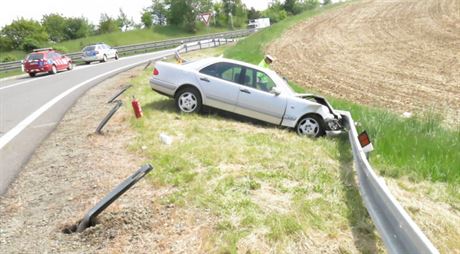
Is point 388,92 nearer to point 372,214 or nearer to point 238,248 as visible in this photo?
point 372,214

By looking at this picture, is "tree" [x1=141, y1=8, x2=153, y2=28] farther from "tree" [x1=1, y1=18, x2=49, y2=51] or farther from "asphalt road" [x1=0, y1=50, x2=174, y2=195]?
"asphalt road" [x1=0, y1=50, x2=174, y2=195]

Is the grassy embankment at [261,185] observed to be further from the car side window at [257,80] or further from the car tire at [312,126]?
the car side window at [257,80]

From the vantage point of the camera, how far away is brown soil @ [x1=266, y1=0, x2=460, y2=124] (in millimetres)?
12461

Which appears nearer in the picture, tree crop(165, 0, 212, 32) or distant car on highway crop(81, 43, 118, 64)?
distant car on highway crop(81, 43, 118, 64)

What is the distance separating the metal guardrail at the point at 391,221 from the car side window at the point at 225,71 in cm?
474

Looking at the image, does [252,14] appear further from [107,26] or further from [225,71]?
[225,71]

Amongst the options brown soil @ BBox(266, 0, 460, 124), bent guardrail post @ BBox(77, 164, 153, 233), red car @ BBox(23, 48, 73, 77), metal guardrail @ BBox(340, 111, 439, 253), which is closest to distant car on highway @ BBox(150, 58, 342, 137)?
brown soil @ BBox(266, 0, 460, 124)

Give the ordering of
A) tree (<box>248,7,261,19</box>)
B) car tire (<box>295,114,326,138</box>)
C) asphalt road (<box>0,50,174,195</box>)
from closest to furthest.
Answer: asphalt road (<box>0,50,174,195</box>) → car tire (<box>295,114,326,138</box>) → tree (<box>248,7,261,19</box>)

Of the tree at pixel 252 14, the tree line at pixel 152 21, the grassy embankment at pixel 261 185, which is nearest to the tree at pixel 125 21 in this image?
the tree line at pixel 152 21

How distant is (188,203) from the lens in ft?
13.9

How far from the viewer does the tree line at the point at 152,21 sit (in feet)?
221

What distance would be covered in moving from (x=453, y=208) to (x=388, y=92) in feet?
29.2

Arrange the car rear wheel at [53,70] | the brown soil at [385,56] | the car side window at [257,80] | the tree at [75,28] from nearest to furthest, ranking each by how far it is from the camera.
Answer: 1. the car side window at [257,80]
2. the brown soil at [385,56]
3. the car rear wheel at [53,70]
4. the tree at [75,28]

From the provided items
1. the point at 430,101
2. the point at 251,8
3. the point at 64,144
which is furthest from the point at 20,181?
the point at 251,8
